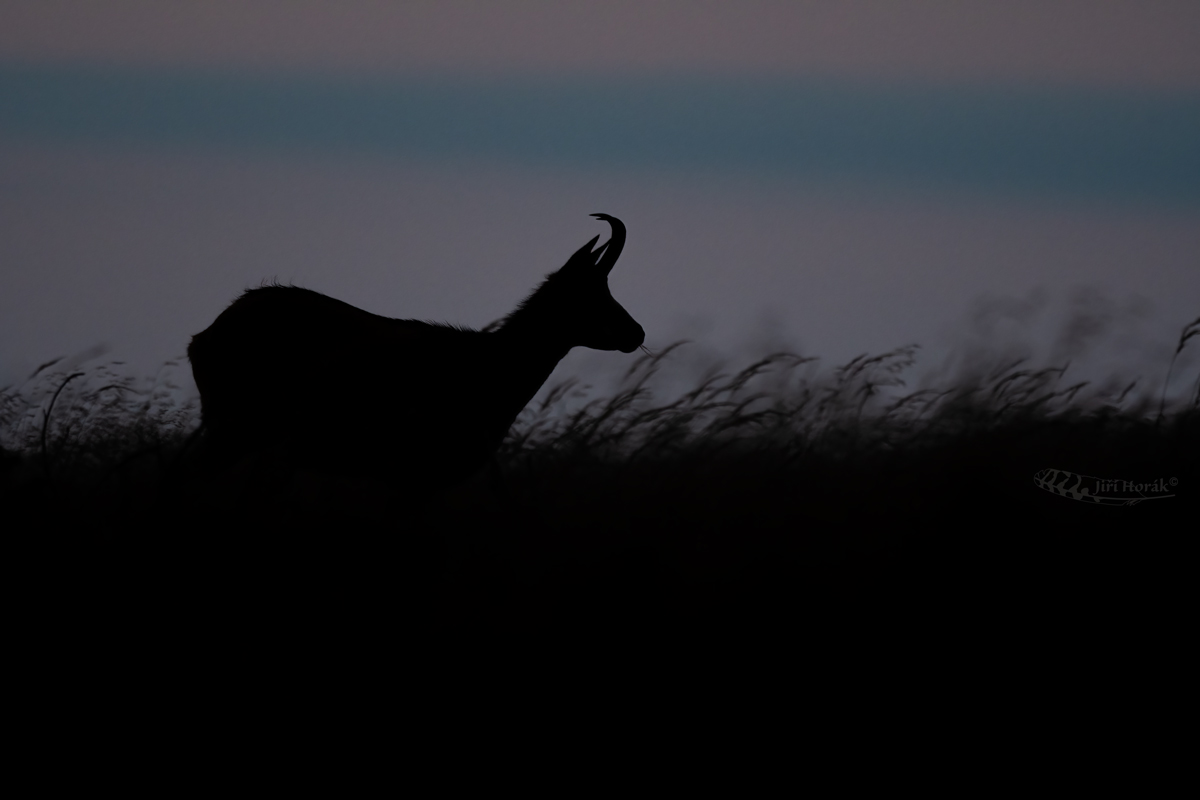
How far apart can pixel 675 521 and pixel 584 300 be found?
1.10 m

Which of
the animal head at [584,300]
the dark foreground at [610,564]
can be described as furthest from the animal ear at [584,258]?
the dark foreground at [610,564]

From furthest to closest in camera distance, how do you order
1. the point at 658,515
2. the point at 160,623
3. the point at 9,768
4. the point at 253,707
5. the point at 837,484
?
1. the point at 837,484
2. the point at 658,515
3. the point at 160,623
4. the point at 253,707
5. the point at 9,768

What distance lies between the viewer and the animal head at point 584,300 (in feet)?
15.2

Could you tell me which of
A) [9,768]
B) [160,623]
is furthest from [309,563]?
[9,768]

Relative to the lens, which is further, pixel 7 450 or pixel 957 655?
pixel 7 450

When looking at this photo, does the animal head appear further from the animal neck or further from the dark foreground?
the dark foreground

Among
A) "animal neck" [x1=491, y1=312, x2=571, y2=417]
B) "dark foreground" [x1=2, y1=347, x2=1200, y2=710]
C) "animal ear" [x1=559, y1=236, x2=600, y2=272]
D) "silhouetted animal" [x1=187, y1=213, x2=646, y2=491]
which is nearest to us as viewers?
"dark foreground" [x1=2, y1=347, x2=1200, y2=710]

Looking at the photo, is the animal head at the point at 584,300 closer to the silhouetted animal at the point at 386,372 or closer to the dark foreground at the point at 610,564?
the silhouetted animal at the point at 386,372

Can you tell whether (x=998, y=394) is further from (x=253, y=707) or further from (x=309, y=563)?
(x=253, y=707)

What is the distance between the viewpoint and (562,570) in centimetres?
378

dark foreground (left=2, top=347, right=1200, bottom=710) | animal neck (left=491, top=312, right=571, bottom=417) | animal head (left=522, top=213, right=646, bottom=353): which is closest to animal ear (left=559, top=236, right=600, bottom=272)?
animal head (left=522, top=213, right=646, bottom=353)

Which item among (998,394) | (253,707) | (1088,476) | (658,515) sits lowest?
(253,707)

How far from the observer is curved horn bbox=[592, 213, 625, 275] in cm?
464

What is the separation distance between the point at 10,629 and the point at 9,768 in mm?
682
